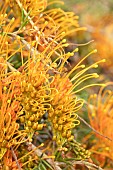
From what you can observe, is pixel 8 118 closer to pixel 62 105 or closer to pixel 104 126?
pixel 62 105

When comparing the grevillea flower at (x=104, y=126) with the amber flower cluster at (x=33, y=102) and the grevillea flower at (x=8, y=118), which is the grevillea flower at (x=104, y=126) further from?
the grevillea flower at (x=8, y=118)

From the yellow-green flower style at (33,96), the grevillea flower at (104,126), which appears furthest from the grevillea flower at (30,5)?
the grevillea flower at (104,126)

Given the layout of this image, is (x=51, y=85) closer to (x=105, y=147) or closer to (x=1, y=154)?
(x=1, y=154)

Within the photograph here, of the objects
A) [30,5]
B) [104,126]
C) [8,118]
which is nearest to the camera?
[8,118]

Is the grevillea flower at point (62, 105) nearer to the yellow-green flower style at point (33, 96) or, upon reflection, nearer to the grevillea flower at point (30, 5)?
the yellow-green flower style at point (33, 96)

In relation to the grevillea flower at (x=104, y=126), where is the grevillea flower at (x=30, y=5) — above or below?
above

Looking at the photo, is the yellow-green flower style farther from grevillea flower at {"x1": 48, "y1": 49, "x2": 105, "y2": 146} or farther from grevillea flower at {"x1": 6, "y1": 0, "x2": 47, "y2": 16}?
grevillea flower at {"x1": 6, "y1": 0, "x2": 47, "y2": 16}

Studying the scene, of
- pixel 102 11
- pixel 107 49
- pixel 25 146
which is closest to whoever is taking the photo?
pixel 25 146

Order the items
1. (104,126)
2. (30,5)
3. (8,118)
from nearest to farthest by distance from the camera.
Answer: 1. (8,118)
2. (30,5)
3. (104,126)

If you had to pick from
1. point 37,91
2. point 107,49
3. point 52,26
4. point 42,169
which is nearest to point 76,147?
point 42,169

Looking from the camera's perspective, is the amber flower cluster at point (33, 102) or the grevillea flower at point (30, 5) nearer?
the amber flower cluster at point (33, 102)

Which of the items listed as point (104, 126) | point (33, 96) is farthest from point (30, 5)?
point (104, 126)
